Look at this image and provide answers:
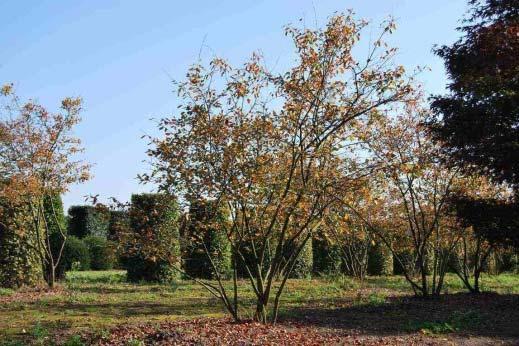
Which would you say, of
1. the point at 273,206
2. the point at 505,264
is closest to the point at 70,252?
the point at 273,206

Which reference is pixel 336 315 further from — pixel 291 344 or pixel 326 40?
pixel 326 40

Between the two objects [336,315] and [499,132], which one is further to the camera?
[499,132]

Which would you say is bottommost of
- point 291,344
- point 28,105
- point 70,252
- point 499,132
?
point 291,344

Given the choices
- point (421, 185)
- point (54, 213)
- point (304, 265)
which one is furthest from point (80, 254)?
point (421, 185)

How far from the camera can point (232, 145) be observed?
7.07 metres

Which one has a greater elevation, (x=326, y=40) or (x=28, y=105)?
(x=28, y=105)

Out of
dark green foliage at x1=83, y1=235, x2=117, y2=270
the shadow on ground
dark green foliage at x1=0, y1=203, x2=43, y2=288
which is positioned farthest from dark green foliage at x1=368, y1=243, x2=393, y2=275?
dark green foliage at x1=0, y1=203, x2=43, y2=288

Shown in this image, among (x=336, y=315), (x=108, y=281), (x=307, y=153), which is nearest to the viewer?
(x=307, y=153)

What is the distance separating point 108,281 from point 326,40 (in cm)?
1069

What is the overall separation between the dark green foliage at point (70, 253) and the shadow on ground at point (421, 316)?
374 inches

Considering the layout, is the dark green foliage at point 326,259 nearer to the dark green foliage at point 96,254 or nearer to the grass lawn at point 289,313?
the grass lawn at point 289,313

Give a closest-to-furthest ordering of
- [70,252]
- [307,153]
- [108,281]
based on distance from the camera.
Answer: [307,153] → [108,281] → [70,252]

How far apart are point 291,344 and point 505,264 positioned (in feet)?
65.7

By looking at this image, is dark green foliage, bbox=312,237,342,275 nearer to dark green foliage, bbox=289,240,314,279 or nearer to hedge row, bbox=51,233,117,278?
dark green foliage, bbox=289,240,314,279
